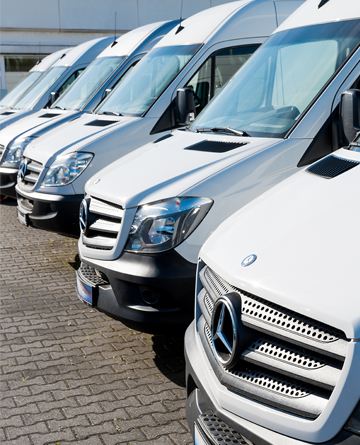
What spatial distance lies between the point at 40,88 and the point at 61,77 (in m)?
0.84

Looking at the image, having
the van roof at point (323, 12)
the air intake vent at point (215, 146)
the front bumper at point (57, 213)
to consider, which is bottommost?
the front bumper at point (57, 213)

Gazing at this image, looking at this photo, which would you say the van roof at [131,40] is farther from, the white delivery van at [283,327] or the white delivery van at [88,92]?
the white delivery van at [283,327]

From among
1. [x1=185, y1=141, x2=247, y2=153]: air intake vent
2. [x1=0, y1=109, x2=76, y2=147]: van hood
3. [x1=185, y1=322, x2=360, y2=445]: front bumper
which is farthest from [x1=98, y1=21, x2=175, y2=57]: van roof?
[x1=185, y1=322, x2=360, y2=445]: front bumper

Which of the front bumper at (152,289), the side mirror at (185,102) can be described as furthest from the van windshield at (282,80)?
the front bumper at (152,289)

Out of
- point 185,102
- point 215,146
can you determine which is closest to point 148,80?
point 185,102

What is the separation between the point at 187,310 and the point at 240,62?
3.64m

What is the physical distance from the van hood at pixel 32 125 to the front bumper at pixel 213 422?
6943 millimetres

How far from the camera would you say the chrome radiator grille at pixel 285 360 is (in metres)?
1.78

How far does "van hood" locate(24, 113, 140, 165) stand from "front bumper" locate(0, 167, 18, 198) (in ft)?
5.77

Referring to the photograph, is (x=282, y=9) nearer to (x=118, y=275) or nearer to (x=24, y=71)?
(x=118, y=275)

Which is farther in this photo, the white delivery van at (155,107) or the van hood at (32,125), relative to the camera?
the van hood at (32,125)

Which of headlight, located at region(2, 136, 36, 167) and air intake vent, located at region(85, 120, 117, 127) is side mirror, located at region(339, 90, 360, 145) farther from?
headlight, located at region(2, 136, 36, 167)

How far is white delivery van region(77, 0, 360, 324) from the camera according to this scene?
3584 mm

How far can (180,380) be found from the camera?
3857 mm
